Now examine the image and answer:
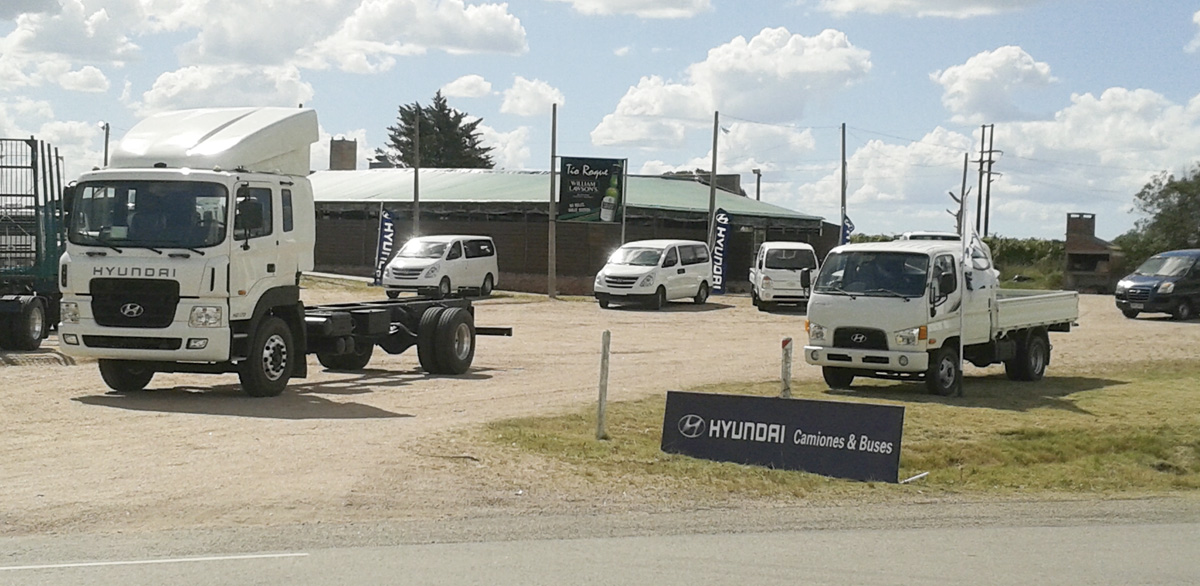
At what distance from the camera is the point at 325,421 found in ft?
50.9

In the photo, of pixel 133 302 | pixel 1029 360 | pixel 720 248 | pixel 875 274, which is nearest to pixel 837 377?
pixel 875 274

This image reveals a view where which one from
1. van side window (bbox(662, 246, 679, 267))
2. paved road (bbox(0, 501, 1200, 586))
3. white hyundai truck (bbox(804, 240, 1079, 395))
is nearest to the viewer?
paved road (bbox(0, 501, 1200, 586))

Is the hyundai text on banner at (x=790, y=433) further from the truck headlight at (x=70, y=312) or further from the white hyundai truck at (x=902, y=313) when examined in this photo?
the truck headlight at (x=70, y=312)

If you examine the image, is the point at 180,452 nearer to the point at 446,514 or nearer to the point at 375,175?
the point at 446,514

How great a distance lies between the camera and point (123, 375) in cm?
1759

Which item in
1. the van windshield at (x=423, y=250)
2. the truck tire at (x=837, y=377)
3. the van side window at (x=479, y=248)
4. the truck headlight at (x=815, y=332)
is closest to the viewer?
the truck headlight at (x=815, y=332)

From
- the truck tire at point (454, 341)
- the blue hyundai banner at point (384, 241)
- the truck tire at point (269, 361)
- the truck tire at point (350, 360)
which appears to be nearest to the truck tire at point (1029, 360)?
the truck tire at point (454, 341)

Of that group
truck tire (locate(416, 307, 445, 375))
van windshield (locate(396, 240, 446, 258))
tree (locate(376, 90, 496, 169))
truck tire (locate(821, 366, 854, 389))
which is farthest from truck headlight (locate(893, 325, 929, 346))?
tree (locate(376, 90, 496, 169))

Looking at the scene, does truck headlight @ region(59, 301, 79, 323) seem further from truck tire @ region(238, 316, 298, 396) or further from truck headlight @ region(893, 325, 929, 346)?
truck headlight @ region(893, 325, 929, 346)

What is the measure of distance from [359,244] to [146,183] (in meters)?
45.3

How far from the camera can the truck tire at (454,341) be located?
68.4 ft

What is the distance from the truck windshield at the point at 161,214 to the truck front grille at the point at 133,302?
47 cm

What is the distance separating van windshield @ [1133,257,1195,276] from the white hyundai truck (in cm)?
2029

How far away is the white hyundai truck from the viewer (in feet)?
61.9
